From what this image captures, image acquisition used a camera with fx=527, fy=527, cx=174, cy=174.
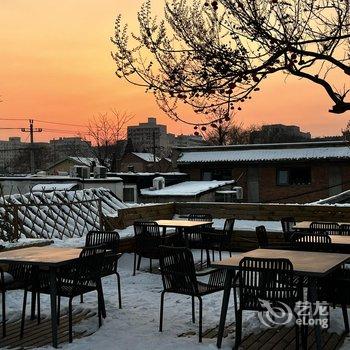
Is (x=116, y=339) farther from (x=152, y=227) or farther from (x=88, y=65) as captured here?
(x=88, y=65)

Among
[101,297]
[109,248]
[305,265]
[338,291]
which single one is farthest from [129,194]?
[305,265]

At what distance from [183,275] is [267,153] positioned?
79.7ft

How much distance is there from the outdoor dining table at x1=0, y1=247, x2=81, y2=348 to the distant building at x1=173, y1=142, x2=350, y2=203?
22.9m

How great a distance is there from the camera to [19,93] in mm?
21234

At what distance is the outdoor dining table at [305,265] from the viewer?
183 inches

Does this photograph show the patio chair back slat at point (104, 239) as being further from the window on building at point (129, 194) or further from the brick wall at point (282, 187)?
the brick wall at point (282, 187)

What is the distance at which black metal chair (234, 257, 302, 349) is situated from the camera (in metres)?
4.67

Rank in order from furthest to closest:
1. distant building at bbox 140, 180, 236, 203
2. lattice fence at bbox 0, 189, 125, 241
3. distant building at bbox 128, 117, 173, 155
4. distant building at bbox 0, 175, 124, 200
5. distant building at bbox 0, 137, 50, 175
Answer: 1. distant building at bbox 128, 117, 173, 155
2. distant building at bbox 0, 137, 50, 175
3. distant building at bbox 140, 180, 236, 203
4. distant building at bbox 0, 175, 124, 200
5. lattice fence at bbox 0, 189, 125, 241

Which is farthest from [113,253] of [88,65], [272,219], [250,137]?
[250,137]

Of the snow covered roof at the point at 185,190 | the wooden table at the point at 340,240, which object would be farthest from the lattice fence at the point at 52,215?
the snow covered roof at the point at 185,190

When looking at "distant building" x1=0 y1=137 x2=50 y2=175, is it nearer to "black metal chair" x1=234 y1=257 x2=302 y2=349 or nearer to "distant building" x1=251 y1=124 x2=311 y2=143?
"distant building" x1=251 y1=124 x2=311 y2=143

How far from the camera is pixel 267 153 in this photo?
29172 mm

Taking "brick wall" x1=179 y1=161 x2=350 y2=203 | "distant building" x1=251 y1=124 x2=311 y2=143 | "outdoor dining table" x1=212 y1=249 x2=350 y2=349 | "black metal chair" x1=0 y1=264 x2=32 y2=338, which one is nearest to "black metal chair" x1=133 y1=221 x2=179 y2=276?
"black metal chair" x1=0 y1=264 x2=32 y2=338

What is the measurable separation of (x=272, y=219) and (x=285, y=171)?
16.9 m
